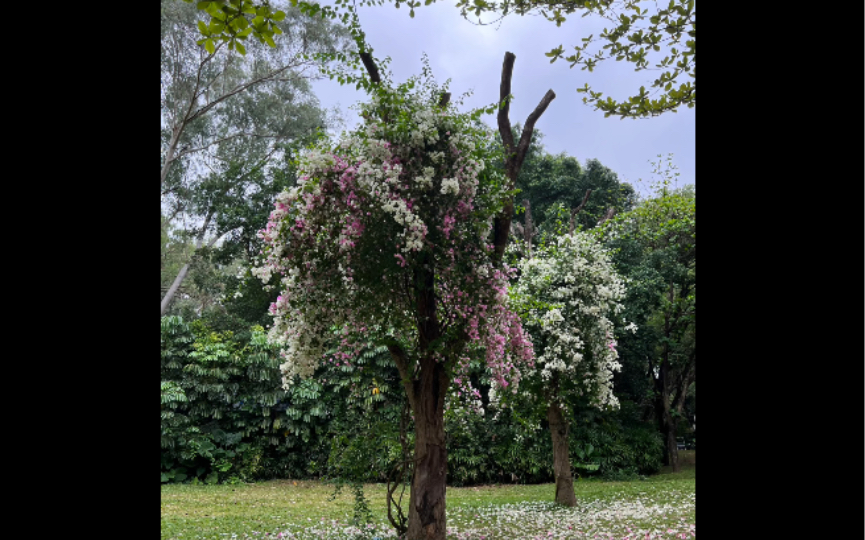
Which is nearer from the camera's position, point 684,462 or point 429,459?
point 429,459

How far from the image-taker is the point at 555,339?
20.9 ft

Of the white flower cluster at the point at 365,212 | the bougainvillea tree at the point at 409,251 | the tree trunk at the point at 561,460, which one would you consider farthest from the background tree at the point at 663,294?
the white flower cluster at the point at 365,212

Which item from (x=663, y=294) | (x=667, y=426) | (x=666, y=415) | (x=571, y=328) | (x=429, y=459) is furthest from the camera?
(x=663, y=294)

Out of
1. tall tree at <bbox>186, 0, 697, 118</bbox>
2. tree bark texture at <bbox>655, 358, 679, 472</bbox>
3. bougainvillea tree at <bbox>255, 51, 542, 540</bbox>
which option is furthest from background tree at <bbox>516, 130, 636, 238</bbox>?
tall tree at <bbox>186, 0, 697, 118</bbox>

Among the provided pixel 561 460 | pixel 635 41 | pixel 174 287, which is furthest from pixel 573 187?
pixel 635 41

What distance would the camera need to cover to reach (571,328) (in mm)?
6383

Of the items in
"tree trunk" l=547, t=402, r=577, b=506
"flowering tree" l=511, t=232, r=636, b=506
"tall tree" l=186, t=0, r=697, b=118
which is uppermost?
"tall tree" l=186, t=0, r=697, b=118

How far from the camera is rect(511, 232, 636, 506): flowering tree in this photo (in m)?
6.39

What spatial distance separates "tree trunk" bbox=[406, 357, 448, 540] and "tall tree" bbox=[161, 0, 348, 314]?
884 centimetres

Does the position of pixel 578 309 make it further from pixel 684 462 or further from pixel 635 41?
pixel 684 462

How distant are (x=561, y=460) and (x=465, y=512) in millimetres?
1228

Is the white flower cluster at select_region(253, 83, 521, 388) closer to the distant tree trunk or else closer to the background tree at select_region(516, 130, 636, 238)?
the distant tree trunk
